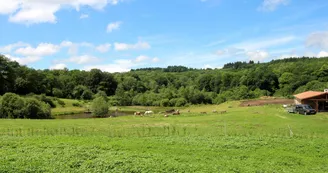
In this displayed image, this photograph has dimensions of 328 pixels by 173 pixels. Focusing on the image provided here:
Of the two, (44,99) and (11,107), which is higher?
(44,99)

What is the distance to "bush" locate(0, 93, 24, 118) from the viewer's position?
53.6 metres

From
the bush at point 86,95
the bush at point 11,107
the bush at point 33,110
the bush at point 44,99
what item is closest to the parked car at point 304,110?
the bush at point 33,110

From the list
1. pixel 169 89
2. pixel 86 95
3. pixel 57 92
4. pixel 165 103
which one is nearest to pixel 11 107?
pixel 57 92

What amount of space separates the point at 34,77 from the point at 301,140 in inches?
3927

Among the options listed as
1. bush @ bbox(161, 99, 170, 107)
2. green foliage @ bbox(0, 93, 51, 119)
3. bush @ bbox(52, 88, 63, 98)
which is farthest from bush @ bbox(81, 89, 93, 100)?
green foliage @ bbox(0, 93, 51, 119)

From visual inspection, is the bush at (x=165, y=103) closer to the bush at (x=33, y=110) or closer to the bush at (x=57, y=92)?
the bush at (x=57, y=92)

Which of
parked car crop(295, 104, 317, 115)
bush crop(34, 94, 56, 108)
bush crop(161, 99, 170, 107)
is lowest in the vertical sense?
parked car crop(295, 104, 317, 115)

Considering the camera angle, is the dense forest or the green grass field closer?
the green grass field

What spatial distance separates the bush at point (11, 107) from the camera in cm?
5356

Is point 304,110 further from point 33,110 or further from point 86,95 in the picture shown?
point 86,95

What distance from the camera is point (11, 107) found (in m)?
54.0

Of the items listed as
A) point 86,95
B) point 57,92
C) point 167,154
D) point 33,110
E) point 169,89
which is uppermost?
point 169,89

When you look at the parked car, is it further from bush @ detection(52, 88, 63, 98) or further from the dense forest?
bush @ detection(52, 88, 63, 98)

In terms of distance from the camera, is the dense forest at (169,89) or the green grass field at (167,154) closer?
the green grass field at (167,154)
